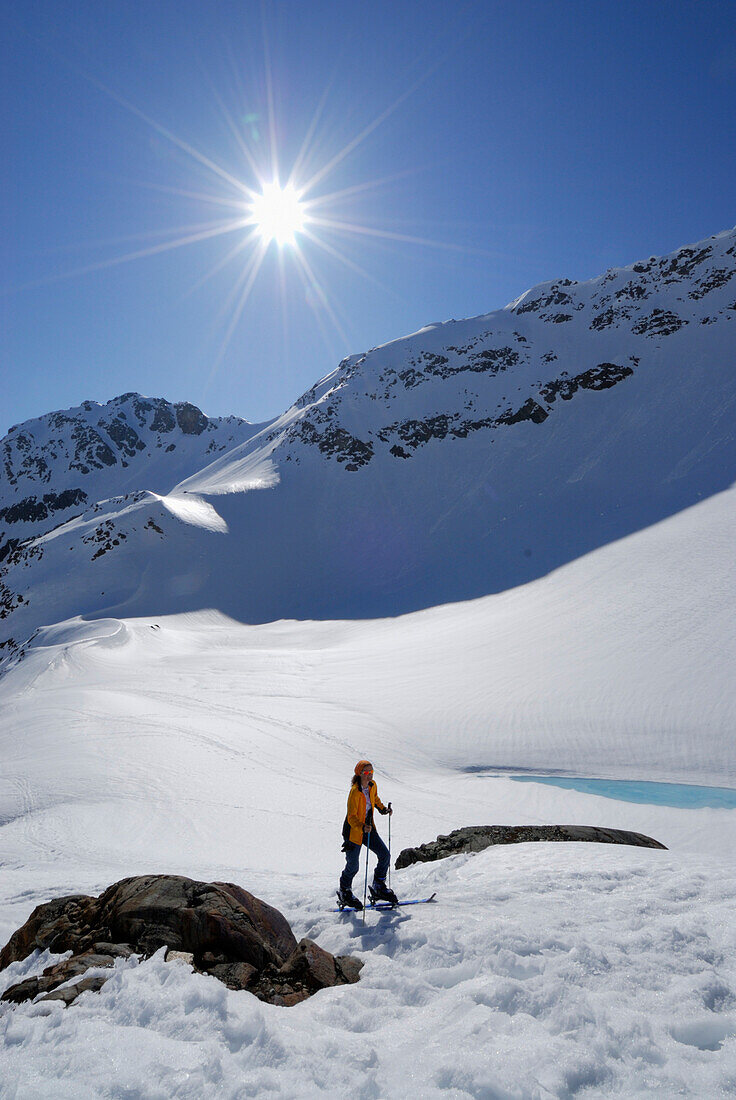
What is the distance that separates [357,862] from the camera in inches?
241

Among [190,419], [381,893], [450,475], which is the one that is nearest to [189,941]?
[381,893]

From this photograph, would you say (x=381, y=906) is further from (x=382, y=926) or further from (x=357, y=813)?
(x=357, y=813)

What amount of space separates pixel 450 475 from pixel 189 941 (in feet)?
227

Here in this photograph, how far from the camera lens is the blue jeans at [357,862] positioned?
19.9ft

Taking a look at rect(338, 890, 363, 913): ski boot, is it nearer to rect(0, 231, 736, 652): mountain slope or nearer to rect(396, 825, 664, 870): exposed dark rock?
rect(396, 825, 664, 870): exposed dark rock

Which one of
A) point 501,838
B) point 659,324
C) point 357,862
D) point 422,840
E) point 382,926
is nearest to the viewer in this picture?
point 382,926

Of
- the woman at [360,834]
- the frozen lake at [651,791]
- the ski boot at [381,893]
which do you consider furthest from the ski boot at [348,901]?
the frozen lake at [651,791]

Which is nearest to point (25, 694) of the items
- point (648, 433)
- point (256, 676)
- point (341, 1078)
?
point (256, 676)

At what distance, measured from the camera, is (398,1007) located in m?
3.97

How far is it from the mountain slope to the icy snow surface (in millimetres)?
19798

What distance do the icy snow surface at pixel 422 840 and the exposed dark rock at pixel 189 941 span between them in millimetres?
294

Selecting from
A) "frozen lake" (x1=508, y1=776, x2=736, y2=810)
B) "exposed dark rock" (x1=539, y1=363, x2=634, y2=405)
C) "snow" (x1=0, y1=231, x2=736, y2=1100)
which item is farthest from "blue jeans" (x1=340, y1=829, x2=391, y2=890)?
"exposed dark rock" (x1=539, y1=363, x2=634, y2=405)

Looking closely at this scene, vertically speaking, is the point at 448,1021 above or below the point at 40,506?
below

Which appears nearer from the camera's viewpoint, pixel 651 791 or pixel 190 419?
pixel 651 791
